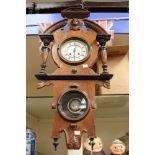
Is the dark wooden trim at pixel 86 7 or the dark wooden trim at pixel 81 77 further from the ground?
the dark wooden trim at pixel 86 7

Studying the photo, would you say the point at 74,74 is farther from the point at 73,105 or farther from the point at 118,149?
the point at 118,149

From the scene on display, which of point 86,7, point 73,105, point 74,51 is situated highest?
point 86,7

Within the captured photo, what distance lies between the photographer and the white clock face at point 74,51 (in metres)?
1.14

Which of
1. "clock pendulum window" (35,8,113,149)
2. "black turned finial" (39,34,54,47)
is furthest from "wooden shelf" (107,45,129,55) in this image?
"black turned finial" (39,34,54,47)

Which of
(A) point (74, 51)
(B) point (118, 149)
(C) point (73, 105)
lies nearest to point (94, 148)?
(B) point (118, 149)

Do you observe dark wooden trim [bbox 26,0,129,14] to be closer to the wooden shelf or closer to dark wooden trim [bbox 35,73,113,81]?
the wooden shelf

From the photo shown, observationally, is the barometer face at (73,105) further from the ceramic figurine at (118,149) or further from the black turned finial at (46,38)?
the ceramic figurine at (118,149)

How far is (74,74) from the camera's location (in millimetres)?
1126

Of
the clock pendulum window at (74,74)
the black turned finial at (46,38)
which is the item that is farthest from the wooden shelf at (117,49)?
the black turned finial at (46,38)

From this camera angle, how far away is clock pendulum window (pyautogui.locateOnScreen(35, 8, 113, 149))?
1.11m

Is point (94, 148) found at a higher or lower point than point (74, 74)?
lower
